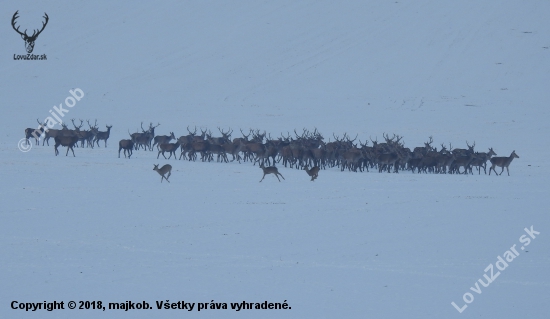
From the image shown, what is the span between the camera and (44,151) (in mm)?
27609

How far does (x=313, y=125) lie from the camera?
4322 cm

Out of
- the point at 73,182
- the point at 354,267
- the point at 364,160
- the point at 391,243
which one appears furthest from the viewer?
the point at 364,160

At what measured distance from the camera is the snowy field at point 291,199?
9.18 meters

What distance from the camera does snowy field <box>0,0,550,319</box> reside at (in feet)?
30.1

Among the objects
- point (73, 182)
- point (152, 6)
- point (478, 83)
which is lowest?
point (73, 182)

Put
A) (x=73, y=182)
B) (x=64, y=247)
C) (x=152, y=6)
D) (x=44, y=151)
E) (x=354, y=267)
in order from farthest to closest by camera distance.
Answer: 1. (x=152, y=6)
2. (x=44, y=151)
3. (x=73, y=182)
4. (x=64, y=247)
5. (x=354, y=267)

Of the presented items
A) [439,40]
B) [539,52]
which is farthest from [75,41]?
[539,52]

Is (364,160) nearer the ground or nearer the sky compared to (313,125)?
nearer the ground

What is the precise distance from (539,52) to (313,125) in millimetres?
23636

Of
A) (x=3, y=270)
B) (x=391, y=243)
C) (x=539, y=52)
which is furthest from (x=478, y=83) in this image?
(x=3, y=270)

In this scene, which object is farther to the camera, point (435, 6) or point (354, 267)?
point (435, 6)

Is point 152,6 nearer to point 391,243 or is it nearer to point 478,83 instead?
point 478,83

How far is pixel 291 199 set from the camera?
16.2 m

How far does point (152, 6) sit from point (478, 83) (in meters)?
36.7
